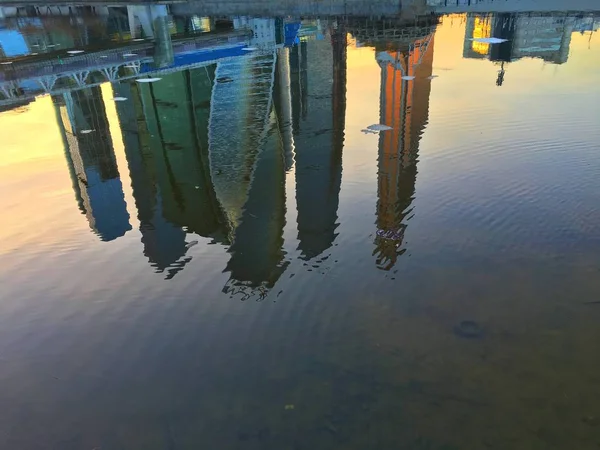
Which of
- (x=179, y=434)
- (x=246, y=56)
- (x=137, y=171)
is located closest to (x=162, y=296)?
(x=179, y=434)

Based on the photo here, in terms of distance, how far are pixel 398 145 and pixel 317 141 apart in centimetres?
159

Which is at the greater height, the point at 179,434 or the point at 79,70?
the point at 79,70

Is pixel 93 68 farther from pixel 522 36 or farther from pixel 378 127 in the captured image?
pixel 522 36

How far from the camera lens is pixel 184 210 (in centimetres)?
621

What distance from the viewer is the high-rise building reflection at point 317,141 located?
5391 mm

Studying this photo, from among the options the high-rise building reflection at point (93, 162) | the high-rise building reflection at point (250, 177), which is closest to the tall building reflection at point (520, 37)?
the high-rise building reflection at point (250, 177)

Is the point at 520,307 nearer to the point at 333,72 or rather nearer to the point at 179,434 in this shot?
the point at 179,434

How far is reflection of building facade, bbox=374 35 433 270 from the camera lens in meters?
5.13

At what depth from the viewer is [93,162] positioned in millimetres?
7688

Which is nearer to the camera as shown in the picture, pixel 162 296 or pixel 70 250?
pixel 162 296

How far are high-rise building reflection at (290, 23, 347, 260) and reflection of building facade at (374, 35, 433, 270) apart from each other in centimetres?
66

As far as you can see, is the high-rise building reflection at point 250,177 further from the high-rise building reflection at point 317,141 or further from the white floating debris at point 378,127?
the white floating debris at point 378,127

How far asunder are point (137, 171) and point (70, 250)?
261cm

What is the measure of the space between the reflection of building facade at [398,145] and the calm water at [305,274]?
0.18 ft
